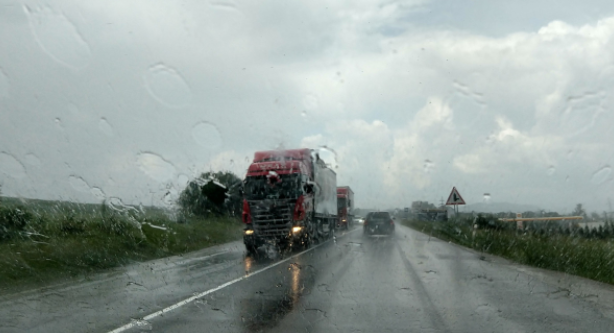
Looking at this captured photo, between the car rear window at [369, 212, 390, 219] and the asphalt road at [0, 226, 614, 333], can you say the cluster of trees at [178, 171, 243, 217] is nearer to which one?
the car rear window at [369, 212, 390, 219]

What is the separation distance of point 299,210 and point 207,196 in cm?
1853

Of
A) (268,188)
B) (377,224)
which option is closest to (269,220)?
(268,188)

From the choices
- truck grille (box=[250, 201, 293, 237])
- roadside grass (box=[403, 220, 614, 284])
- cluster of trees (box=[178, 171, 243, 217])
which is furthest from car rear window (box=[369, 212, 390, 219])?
truck grille (box=[250, 201, 293, 237])

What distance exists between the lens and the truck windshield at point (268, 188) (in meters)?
22.0

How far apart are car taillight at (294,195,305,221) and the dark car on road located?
44.4ft

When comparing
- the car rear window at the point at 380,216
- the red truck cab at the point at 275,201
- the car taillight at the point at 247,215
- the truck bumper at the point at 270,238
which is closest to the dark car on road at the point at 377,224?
the car rear window at the point at 380,216

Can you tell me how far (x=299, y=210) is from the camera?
2250 centimetres

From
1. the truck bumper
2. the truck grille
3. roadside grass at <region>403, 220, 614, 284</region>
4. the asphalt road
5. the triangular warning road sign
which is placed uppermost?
the triangular warning road sign

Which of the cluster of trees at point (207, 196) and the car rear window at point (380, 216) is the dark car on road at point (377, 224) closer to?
→ the car rear window at point (380, 216)

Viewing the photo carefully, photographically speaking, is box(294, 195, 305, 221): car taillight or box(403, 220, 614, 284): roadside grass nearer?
box(403, 220, 614, 284): roadside grass

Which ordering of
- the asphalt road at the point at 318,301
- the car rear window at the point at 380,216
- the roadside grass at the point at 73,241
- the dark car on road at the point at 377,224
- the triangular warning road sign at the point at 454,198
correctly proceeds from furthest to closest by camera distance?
the car rear window at the point at 380,216 < the dark car on road at the point at 377,224 < the triangular warning road sign at the point at 454,198 < the roadside grass at the point at 73,241 < the asphalt road at the point at 318,301

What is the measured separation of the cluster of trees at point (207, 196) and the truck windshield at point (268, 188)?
10523mm

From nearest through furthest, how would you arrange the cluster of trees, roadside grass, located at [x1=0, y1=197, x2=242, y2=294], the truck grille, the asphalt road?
the asphalt road < roadside grass, located at [x1=0, y1=197, x2=242, y2=294] < the truck grille < the cluster of trees

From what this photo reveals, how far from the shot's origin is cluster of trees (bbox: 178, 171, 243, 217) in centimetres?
3453
